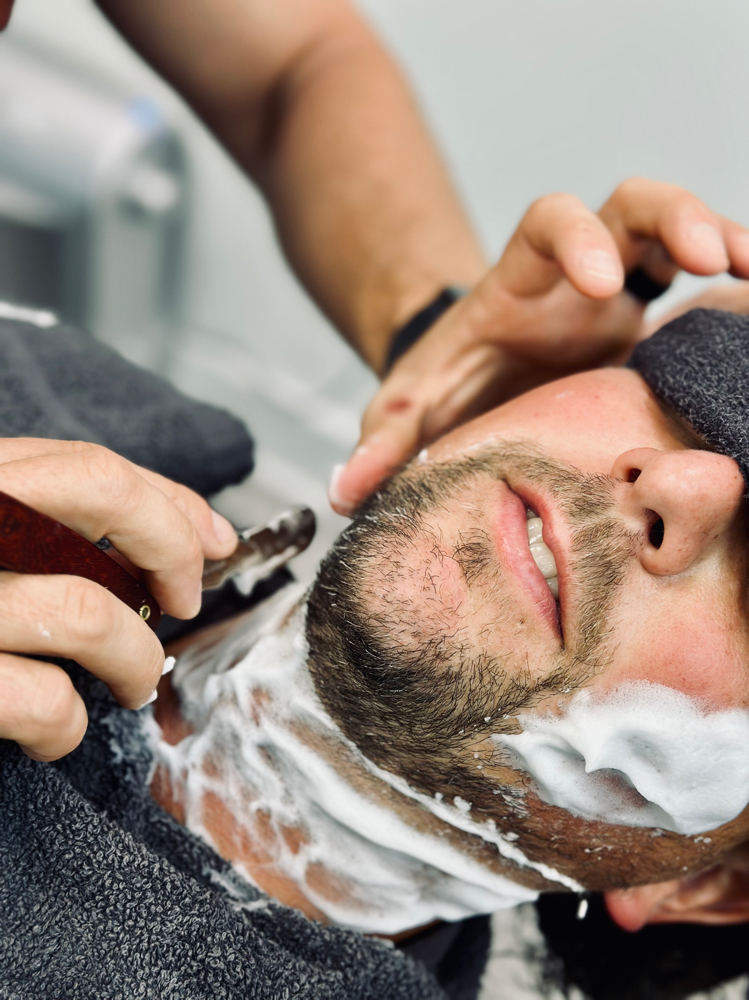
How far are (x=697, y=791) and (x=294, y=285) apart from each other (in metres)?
1.10

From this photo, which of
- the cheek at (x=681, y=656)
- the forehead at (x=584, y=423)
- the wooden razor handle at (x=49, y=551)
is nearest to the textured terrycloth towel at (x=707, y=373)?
the forehead at (x=584, y=423)

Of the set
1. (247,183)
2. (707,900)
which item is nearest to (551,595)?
(707,900)

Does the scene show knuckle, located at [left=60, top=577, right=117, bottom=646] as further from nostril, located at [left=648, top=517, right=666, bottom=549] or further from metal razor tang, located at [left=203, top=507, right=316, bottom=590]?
nostril, located at [left=648, top=517, right=666, bottom=549]

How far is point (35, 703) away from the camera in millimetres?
498

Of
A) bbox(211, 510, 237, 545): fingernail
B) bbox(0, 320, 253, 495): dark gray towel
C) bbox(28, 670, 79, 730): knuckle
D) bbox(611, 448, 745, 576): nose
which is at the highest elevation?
bbox(611, 448, 745, 576): nose

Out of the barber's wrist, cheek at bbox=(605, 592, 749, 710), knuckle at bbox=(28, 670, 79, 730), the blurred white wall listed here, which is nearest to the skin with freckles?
cheek at bbox=(605, 592, 749, 710)

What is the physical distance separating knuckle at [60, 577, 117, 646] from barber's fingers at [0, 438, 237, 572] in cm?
9

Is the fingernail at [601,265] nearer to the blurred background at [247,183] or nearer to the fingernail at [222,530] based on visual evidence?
the fingernail at [222,530]

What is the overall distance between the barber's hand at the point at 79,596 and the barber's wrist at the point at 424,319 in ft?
1.76

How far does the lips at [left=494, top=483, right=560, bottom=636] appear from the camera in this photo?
2.11 ft

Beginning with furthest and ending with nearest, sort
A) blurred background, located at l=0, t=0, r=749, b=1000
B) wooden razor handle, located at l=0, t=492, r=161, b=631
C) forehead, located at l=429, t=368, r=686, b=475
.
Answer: blurred background, located at l=0, t=0, r=749, b=1000
forehead, located at l=429, t=368, r=686, b=475
wooden razor handle, located at l=0, t=492, r=161, b=631

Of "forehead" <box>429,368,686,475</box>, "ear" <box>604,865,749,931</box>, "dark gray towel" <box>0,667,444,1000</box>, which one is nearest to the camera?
"dark gray towel" <box>0,667,444,1000</box>

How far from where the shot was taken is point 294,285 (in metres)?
1.48

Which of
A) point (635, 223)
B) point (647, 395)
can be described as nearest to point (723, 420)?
point (647, 395)
